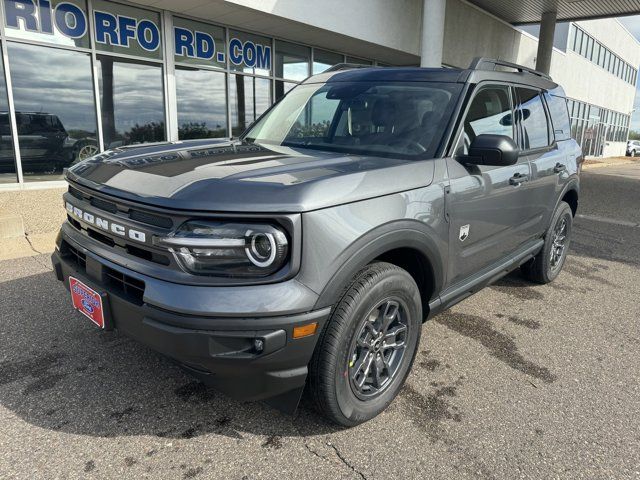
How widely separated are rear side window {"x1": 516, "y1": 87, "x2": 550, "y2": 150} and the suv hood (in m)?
1.54

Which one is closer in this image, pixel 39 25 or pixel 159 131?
pixel 39 25

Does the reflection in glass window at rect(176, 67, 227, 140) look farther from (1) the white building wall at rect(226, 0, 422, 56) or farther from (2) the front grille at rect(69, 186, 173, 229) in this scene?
(2) the front grille at rect(69, 186, 173, 229)

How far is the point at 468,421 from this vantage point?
2523 millimetres

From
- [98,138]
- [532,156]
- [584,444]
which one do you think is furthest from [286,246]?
[98,138]

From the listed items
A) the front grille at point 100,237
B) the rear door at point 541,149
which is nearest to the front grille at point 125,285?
the front grille at point 100,237

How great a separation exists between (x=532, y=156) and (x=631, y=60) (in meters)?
44.1

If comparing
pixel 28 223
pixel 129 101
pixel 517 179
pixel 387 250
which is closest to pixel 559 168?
pixel 517 179

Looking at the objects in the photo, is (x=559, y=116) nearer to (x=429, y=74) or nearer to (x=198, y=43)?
(x=429, y=74)

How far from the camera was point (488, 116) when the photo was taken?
321 centimetres

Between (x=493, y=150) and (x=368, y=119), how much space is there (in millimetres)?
847

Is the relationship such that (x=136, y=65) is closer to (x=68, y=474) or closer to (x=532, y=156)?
(x=532, y=156)

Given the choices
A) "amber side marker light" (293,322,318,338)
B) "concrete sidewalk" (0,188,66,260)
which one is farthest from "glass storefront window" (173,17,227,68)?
"amber side marker light" (293,322,318,338)

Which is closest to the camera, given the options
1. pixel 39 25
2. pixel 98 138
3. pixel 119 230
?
pixel 119 230

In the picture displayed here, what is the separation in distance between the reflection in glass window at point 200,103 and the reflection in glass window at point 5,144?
332 cm
